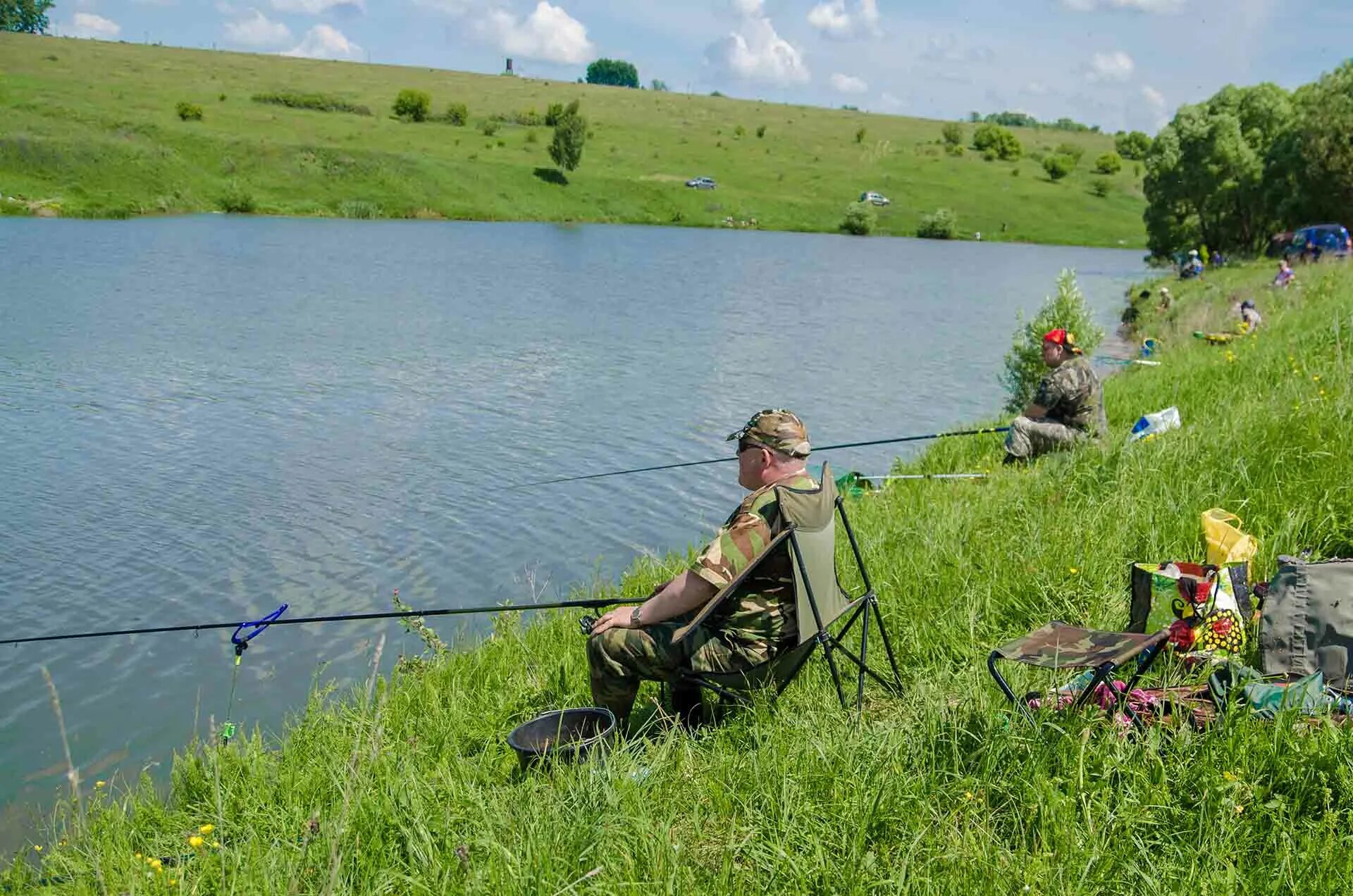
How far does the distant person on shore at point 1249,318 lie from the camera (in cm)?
1586

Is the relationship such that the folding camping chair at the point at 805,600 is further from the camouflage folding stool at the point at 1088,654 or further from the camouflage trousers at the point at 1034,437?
the camouflage trousers at the point at 1034,437

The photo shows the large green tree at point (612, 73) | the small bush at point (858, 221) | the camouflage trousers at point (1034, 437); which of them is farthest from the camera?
the large green tree at point (612, 73)

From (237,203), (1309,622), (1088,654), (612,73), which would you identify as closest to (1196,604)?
(1309,622)

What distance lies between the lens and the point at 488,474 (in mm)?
12273

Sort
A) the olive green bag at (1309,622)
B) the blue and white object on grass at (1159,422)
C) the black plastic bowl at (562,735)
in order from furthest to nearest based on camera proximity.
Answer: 1. the blue and white object on grass at (1159,422)
2. the black plastic bowl at (562,735)
3. the olive green bag at (1309,622)

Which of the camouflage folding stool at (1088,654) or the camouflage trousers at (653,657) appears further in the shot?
the camouflage trousers at (653,657)

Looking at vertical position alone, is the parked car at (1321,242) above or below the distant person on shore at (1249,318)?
above

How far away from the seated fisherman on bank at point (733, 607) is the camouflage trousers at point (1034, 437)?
566cm

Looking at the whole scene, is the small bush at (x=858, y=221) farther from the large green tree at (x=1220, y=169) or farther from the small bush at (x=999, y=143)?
the small bush at (x=999, y=143)

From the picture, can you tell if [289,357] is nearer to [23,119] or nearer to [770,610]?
[770,610]

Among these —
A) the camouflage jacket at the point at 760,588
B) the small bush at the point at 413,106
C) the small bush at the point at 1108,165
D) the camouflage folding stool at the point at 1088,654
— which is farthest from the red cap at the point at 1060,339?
the small bush at the point at 1108,165

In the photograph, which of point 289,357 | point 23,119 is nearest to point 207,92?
point 23,119

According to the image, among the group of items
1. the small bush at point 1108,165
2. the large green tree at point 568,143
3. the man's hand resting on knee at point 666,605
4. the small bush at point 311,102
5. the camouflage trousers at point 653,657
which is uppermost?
the small bush at point 1108,165

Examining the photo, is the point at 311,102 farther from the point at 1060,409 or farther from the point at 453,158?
the point at 1060,409
